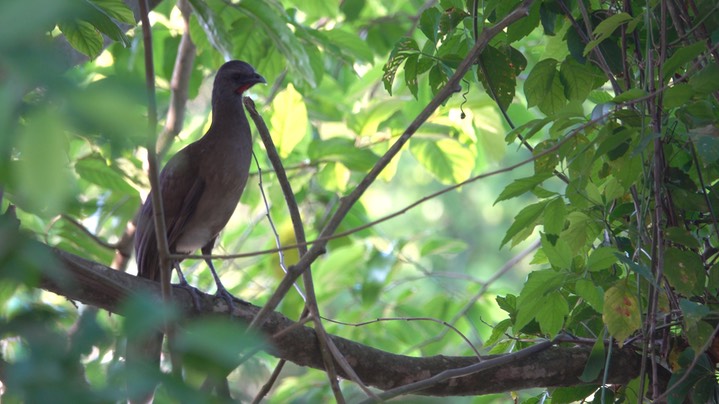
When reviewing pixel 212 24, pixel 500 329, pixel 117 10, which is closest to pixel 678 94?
pixel 500 329

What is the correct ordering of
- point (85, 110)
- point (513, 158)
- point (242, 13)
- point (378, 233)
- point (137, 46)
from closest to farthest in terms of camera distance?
point (85, 110)
point (242, 13)
point (137, 46)
point (378, 233)
point (513, 158)

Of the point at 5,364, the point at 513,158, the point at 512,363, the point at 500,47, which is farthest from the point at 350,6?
the point at 513,158

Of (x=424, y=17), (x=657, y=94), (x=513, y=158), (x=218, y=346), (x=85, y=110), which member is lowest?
(x=218, y=346)

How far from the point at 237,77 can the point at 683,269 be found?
7.14ft

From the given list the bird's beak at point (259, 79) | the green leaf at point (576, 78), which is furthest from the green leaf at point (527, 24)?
the bird's beak at point (259, 79)

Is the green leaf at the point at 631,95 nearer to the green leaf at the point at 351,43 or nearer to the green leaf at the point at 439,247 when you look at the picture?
the green leaf at the point at 351,43

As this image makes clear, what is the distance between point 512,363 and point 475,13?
906 mm

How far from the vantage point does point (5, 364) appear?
29.3 inches

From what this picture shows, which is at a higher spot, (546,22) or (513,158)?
(513,158)

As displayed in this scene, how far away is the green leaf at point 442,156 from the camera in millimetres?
3885

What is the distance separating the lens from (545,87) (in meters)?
2.11

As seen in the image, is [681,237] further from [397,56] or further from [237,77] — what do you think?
[237,77]

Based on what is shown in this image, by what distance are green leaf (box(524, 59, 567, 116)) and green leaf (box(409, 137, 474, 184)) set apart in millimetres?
1742

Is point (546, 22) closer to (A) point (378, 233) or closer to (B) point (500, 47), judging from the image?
(B) point (500, 47)
